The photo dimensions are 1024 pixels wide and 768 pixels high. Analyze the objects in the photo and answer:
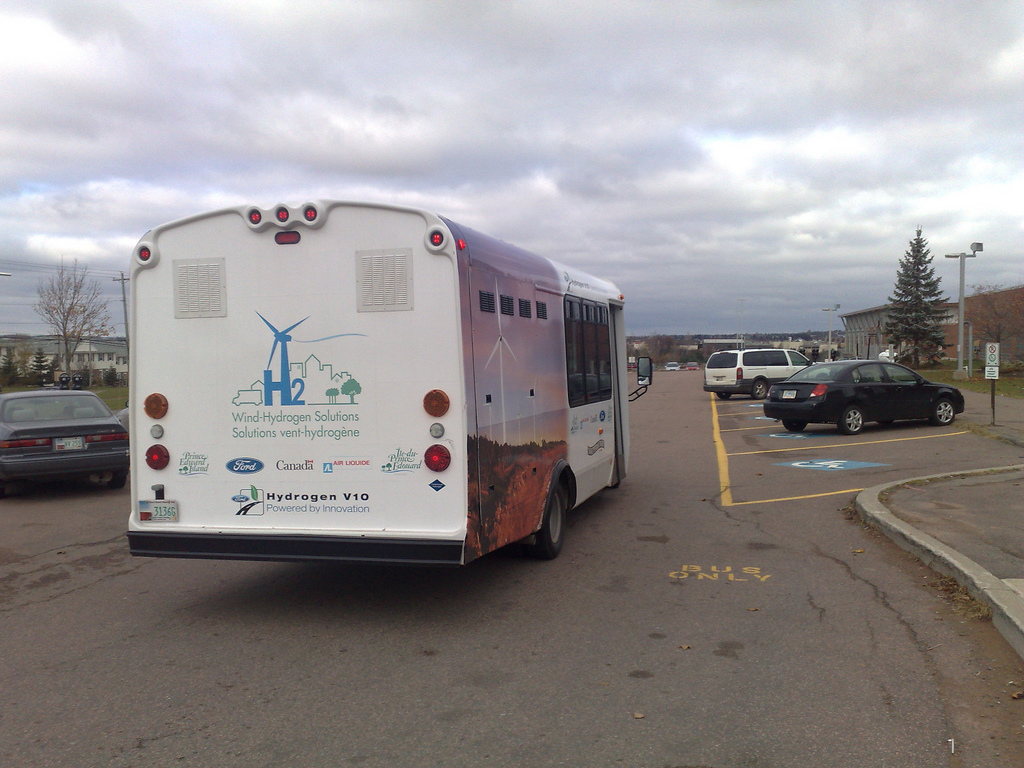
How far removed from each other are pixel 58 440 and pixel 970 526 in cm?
1085

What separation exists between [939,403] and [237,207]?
54.9 ft

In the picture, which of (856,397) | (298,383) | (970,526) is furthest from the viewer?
(856,397)

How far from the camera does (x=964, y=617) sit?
5.67 m

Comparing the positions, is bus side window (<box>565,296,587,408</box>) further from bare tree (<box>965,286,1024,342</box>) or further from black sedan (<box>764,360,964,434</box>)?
bare tree (<box>965,286,1024,342</box>)

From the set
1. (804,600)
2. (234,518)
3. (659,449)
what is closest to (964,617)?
(804,600)

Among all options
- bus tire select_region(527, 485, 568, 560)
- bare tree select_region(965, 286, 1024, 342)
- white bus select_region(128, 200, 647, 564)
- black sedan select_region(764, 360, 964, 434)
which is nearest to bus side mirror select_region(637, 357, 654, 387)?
bus tire select_region(527, 485, 568, 560)

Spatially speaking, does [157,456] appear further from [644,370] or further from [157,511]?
[644,370]

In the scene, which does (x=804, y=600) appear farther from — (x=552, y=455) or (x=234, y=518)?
(x=234, y=518)

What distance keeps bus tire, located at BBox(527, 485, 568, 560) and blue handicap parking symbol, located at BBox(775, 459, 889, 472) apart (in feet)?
20.8

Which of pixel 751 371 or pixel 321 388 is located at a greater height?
pixel 321 388

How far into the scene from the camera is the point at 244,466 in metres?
6.02

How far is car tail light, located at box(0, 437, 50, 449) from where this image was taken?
11.2m

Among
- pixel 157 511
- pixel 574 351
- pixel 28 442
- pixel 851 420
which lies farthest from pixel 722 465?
pixel 28 442

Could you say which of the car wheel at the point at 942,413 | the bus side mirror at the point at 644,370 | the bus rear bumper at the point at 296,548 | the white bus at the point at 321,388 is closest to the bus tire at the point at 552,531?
the white bus at the point at 321,388
